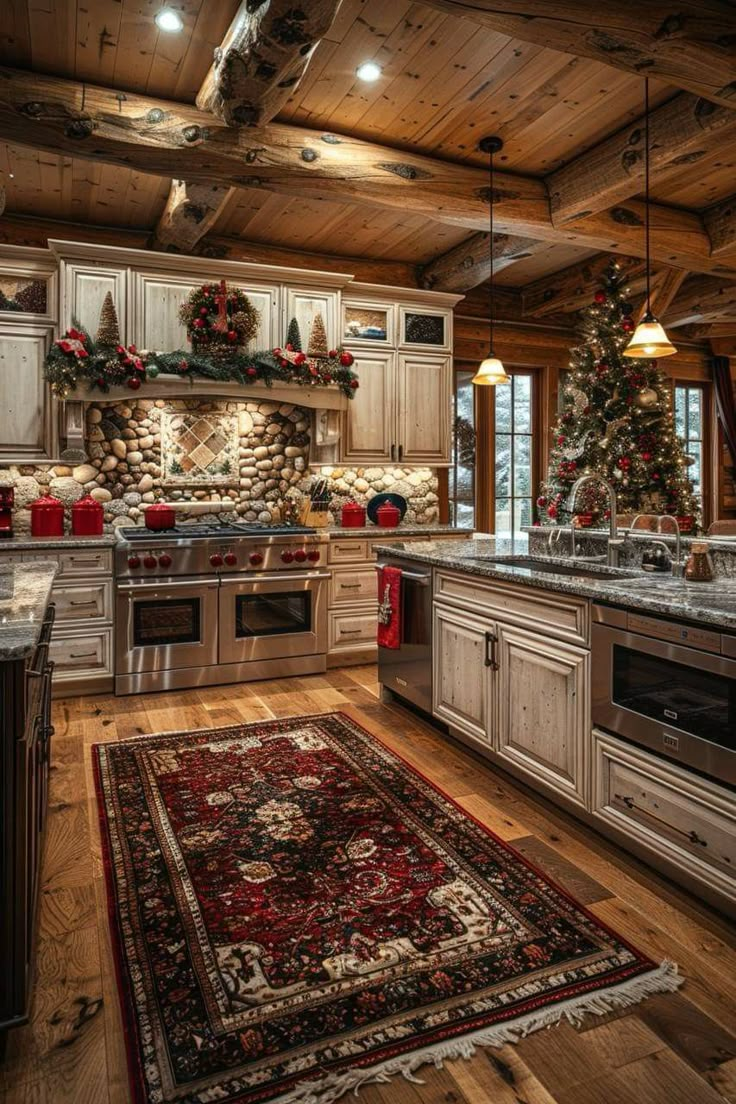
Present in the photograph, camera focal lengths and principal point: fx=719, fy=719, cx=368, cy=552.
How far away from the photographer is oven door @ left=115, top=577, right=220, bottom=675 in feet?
14.9

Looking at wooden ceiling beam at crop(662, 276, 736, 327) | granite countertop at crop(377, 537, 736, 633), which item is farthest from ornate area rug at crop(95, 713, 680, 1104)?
wooden ceiling beam at crop(662, 276, 736, 327)

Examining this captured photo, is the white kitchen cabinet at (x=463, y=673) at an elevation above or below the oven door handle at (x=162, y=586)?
below

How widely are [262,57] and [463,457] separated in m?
4.44

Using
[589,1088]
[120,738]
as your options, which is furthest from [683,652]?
[120,738]

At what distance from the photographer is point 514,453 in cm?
716

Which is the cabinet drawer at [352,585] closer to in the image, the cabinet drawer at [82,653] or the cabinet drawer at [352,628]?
the cabinet drawer at [352,628]

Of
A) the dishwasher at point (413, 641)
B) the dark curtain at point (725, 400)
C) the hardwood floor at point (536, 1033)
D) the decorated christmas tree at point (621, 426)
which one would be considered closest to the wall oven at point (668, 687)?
the hardwood floor at point (536, 1033)

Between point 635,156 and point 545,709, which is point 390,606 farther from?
point 635,156

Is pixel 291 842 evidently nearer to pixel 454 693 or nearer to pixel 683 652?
pixel 454 693

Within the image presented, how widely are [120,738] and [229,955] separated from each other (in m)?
2.02

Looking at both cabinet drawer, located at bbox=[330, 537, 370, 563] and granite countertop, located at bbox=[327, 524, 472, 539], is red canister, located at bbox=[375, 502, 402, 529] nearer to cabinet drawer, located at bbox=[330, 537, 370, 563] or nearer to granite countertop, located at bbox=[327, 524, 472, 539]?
granite countertop, located at bbox=[327, 524, 472, 539]

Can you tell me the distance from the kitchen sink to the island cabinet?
23 centimetres

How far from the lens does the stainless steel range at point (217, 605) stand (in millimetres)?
4566

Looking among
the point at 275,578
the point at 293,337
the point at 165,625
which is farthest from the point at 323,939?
the point at 293,337
